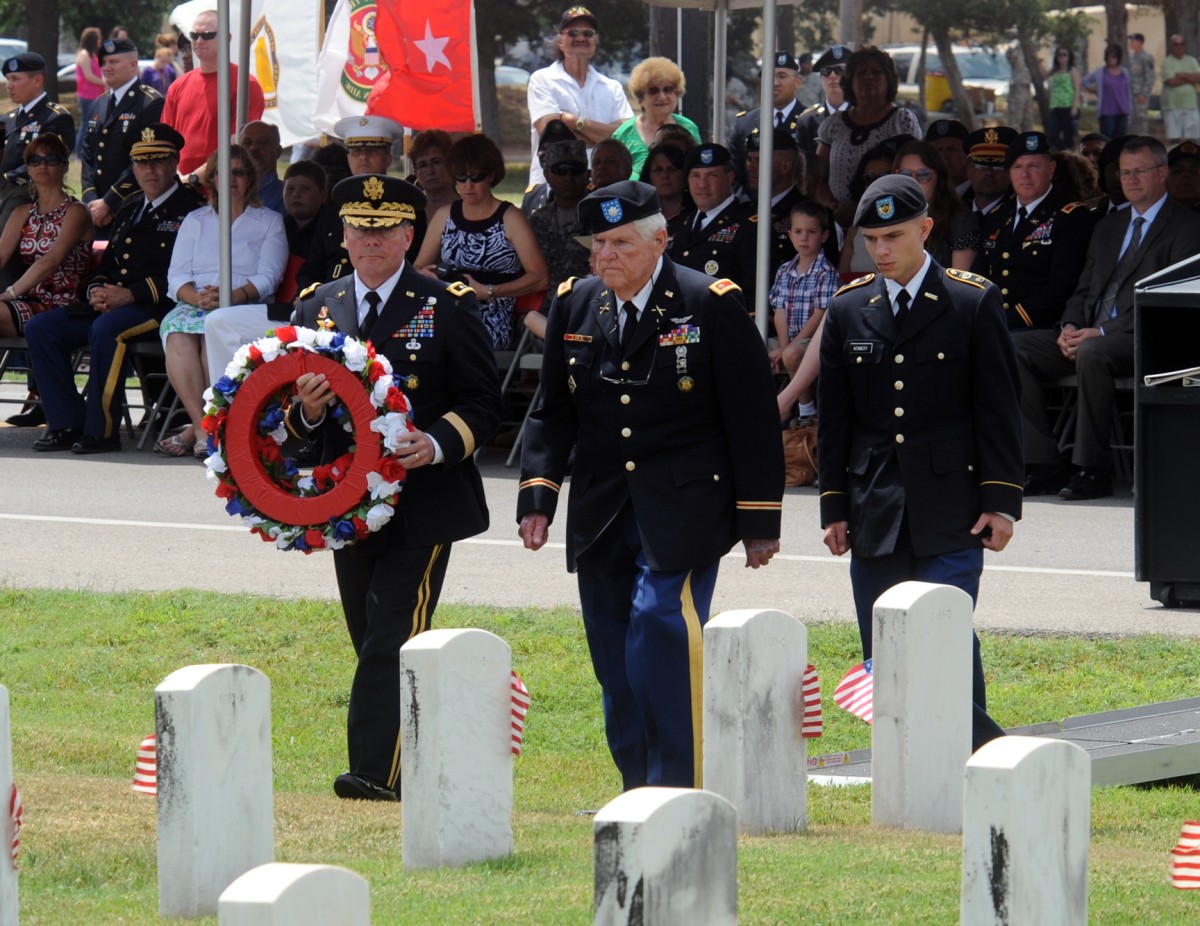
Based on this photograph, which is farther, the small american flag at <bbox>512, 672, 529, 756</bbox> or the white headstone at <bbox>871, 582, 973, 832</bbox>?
the white headstone at <bbox>871, 582, 973, 832</bbox>

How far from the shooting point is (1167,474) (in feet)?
30.8

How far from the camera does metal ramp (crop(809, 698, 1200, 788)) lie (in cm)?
691

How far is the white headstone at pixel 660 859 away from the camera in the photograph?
3.36m

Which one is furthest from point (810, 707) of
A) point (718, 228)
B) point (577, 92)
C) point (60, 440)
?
point (577, 92)

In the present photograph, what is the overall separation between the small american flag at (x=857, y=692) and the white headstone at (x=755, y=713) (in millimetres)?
406

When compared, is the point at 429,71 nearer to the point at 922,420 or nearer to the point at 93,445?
the point at 93,445

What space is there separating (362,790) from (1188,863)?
2.89 m

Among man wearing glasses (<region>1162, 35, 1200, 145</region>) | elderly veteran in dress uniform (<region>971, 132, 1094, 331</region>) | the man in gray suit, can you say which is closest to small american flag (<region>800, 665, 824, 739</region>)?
the man in gray suit

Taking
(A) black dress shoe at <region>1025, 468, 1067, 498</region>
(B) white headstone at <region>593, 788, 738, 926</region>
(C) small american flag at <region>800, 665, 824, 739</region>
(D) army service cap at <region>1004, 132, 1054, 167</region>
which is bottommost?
(A) black dress shoe at <region>1025, 468, 1067, 498</region>

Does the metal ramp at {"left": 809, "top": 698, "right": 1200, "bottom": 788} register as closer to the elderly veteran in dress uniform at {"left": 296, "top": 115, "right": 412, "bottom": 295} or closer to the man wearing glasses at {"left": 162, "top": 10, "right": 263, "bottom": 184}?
the elderly veteran in dress uniform at {"left": 296, "top": 115, "right": 412, "bottom": 295}

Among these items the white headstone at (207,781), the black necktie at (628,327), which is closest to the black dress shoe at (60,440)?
the black necktie at (628,327)

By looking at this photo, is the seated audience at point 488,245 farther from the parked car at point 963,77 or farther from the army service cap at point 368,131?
the parked car at point 963,77

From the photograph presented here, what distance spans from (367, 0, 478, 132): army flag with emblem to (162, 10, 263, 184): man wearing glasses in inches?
83.3

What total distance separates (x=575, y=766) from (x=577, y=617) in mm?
1593
